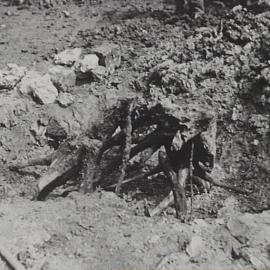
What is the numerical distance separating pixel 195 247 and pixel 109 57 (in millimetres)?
3155

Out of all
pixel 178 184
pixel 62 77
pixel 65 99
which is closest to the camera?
pixel 178 184

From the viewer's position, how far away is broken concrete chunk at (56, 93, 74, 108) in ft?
15.7

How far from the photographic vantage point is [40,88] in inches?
193

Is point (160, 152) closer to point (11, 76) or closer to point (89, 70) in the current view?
point (89, 70)

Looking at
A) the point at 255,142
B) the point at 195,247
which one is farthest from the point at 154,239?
the point at 255,142

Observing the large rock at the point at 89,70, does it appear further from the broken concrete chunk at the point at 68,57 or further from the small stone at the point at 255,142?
the small stone at the point at 255,142

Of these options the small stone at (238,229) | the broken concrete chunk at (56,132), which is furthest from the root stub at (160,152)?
the broken concrete chunk at (56,132)

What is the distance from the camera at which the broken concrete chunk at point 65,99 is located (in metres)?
4.80

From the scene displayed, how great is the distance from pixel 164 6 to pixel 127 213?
4.73 meters

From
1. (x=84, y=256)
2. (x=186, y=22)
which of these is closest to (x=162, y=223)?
(x=84, y=256)

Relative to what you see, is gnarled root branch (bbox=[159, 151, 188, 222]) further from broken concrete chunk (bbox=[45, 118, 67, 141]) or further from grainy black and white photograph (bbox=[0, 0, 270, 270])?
broken concrete chunk (bbox=[45, 118, 67, 141])

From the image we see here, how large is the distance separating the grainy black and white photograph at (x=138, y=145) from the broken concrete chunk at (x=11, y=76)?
0.06 feet

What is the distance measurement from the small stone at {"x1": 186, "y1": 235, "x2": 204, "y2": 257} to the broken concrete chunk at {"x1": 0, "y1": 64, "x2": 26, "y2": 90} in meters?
2.88

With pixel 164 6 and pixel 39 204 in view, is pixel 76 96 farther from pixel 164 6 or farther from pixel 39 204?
pixel 164 6
